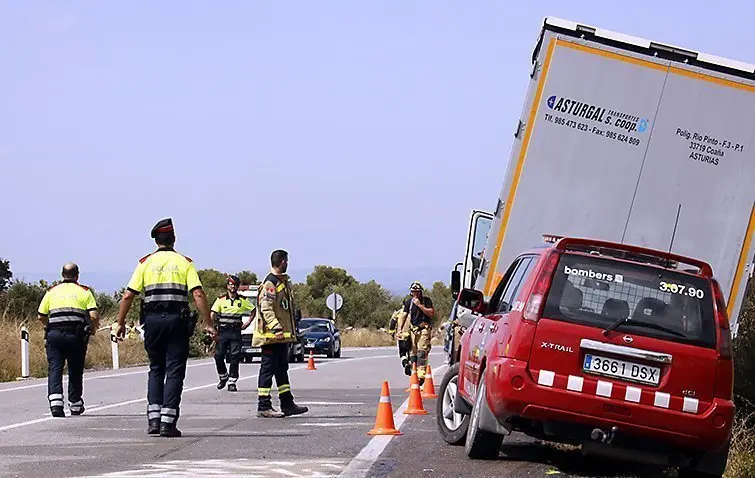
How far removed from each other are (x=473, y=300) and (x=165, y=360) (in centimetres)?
321

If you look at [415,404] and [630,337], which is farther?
[415,404]

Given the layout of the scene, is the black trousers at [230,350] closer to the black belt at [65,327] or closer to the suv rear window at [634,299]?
the black belt at [65,327]

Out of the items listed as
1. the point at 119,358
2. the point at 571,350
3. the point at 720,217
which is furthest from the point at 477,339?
the point at 119,358

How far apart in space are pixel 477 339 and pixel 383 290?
8541 centimetres

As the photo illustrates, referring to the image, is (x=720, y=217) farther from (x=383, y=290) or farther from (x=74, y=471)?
(x=383, y=290)

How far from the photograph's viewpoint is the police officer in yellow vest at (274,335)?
14.6 meters

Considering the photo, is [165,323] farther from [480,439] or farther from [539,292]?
[539,292]

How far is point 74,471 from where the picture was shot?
388 inches

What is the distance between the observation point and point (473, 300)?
36.9 ft

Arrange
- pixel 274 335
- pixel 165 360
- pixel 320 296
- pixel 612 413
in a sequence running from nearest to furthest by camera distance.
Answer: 1. pixel 612 413
2. pixel 165 360
3. pixel 274 335
4. pixel 320 296

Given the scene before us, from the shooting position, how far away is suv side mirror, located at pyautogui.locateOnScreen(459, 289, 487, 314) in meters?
11.1

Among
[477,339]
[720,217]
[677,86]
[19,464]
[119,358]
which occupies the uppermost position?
[677,86]

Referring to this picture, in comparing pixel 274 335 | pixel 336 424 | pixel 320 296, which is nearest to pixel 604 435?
pixel 336 424

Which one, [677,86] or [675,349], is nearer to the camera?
[675,349]
